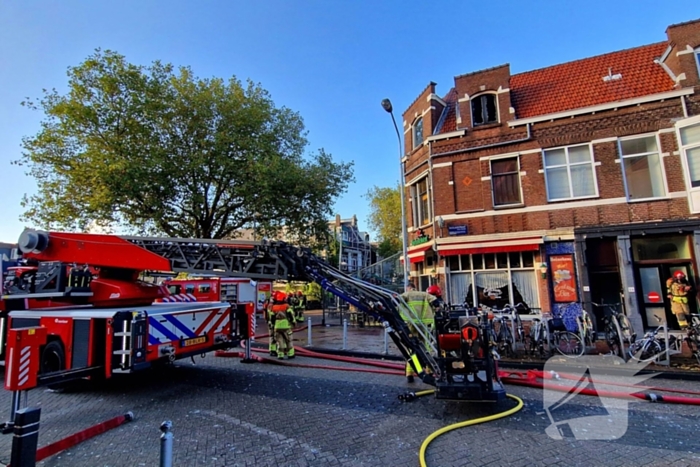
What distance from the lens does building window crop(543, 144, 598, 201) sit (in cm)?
1232

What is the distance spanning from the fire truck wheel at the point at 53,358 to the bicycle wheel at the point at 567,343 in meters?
10.2

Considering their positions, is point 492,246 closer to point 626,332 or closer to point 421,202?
point 421,202

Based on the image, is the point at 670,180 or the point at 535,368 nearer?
the point at 535,368

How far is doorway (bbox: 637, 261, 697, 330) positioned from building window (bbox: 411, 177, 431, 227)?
7.16 m

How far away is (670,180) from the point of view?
37.3 ft

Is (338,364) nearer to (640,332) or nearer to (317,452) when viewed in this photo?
(317,452)

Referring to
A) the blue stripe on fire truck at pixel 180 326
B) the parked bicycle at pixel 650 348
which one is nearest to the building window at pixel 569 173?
the parked bicycle at pixel 650 348

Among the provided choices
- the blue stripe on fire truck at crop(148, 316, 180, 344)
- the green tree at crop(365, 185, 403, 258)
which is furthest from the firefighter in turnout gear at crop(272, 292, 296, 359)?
the green tree at crop(365, 185, 403, 258)

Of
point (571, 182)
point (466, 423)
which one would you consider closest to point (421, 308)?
point (466, 423)

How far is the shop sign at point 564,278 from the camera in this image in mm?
11812

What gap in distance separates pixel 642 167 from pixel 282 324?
12.4 m

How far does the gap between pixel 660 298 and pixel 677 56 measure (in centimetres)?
773

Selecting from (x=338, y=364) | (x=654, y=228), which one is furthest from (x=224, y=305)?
(x=654, y=228)

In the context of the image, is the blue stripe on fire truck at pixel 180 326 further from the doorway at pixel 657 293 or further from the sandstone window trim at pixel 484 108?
the doorway at pixel 657 293
